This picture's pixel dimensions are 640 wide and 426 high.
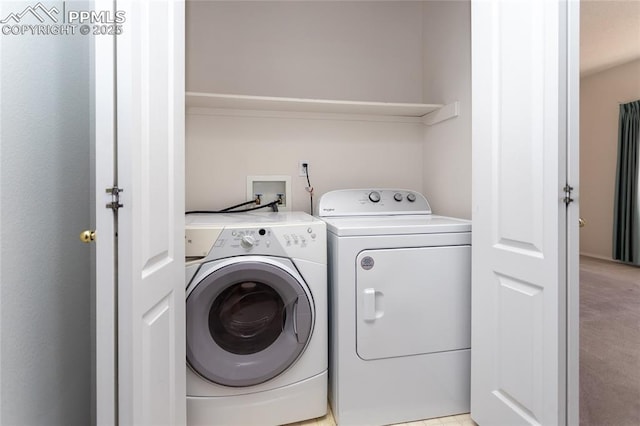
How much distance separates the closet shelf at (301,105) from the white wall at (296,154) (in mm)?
76

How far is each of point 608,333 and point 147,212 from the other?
1474 millimetres

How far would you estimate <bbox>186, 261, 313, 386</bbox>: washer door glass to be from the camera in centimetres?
130

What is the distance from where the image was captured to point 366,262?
4.61 ft

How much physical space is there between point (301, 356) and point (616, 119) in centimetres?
142

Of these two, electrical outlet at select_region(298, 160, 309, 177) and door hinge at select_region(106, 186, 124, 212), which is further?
electrical outlet at select_region(298, 160, 309, 177)

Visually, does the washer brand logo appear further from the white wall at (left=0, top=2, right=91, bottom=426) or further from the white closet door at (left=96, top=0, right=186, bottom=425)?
the white wall at (left=0, top=2, right=91, bottom=426)

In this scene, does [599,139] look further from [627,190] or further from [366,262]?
[366,262]

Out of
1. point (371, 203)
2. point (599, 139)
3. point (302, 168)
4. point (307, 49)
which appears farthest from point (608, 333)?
point (307, 49)

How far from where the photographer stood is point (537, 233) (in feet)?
3.51

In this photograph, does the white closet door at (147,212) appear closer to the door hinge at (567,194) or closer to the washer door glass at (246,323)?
the washer door glass at (246,323)

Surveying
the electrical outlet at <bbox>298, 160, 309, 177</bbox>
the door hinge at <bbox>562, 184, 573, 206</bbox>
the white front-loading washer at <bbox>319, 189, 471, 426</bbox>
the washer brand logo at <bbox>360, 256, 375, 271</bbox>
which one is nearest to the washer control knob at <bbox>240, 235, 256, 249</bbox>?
the white front-loading washer at <bbox>319, 189, 471, 426</bbox>

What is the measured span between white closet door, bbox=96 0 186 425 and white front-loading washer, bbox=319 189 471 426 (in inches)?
25.7

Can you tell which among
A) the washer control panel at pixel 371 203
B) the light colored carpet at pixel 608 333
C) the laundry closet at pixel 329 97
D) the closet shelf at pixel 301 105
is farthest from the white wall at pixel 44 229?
the light colored carpet at pixel 608 333

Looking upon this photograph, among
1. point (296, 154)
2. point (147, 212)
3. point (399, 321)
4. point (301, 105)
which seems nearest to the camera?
point (147, 212)
